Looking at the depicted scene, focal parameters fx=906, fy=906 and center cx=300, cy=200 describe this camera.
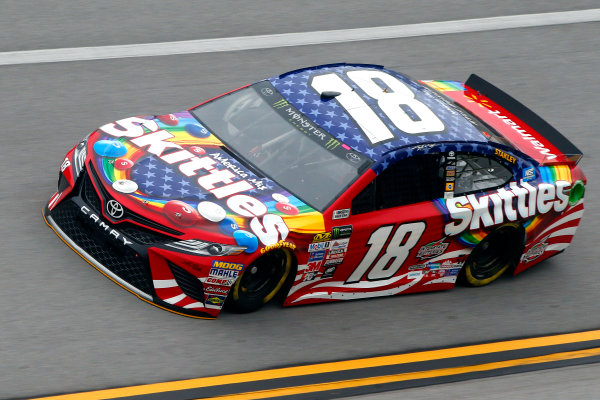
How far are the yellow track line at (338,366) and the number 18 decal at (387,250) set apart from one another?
→ 688 mm

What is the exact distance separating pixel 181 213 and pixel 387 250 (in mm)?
1592

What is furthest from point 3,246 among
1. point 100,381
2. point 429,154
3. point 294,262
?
point 429,154

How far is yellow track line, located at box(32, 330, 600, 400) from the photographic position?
5.75 m

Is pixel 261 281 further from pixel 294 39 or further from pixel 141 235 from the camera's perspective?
pixel 294 39

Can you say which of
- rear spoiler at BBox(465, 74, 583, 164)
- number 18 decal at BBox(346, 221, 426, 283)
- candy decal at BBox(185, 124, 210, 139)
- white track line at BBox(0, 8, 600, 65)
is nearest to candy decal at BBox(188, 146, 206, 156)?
candy decal at BBox(185, 124, 210, 139)

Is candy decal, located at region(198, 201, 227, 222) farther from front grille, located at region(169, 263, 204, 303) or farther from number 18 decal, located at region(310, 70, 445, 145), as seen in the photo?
number 18 decal, located at region(310, 70, 445, 145)

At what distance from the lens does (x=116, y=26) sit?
442 inches

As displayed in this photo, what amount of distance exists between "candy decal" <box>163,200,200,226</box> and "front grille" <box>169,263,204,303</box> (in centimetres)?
31

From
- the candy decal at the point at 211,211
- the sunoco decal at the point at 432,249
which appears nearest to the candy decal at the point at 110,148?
the candy decal at the point at 211,211

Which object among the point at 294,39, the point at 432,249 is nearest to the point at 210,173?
the point at 432,249

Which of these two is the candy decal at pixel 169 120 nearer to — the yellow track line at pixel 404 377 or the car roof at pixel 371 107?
the car roof at pixel 371 107

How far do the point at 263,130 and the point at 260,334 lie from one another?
1684mm

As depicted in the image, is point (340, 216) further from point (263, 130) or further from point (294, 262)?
point (263, 130)

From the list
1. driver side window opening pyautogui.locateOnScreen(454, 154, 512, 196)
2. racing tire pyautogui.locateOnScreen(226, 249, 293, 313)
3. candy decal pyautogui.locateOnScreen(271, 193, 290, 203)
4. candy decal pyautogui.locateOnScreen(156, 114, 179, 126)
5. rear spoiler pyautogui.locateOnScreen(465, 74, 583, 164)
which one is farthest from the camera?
rear spoiler pyautogui.locateOnScreen(465, 74, 583, 164)
